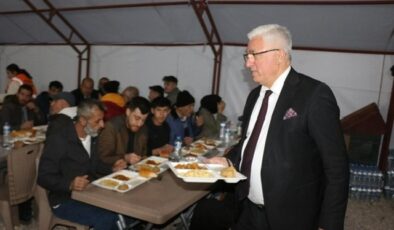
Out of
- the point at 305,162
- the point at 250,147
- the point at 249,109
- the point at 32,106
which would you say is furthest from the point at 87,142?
the point at 32,106

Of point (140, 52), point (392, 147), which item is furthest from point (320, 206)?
point (140, 52)

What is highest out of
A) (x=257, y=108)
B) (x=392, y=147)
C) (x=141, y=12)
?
(x=141, y=12)

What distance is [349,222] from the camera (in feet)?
16.1

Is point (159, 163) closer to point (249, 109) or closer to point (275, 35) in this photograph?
point (249, 109)

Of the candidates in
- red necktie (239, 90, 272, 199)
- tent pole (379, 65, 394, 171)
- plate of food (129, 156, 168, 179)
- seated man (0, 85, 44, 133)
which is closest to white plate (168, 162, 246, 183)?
red necktie (239, 90, 272, 199)

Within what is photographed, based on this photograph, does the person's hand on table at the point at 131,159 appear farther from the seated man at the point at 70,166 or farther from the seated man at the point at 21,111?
the seated man at the point at 21,111

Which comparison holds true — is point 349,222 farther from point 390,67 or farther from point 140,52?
point 140,52

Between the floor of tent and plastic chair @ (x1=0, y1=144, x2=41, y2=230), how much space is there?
1.65 meters

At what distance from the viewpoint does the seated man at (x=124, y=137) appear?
3.52 metres

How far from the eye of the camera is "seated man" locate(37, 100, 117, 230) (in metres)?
2.79

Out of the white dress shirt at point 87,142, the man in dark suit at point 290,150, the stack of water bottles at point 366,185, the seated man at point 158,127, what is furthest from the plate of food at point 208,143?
the man in dark suit at point 290,150

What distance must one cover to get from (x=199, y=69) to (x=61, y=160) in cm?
560

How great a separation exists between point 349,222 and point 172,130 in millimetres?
2900

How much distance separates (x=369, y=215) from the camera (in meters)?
5.29
